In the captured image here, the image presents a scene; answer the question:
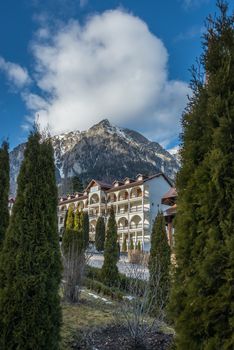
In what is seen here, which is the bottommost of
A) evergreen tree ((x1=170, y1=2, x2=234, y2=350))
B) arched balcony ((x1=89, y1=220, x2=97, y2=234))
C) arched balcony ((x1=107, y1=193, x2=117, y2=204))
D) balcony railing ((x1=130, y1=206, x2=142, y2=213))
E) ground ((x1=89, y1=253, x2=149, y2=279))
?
ground ((x1=89, y1=253, x2=149, y2=279))

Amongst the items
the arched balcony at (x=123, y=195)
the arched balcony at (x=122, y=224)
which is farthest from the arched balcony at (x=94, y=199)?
the arched balcony at (x=122, y=224)

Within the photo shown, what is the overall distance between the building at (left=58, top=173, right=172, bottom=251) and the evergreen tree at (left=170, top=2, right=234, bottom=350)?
4205 cm

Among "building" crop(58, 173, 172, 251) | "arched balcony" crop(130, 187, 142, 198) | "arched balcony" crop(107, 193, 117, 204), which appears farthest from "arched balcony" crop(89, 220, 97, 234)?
"arched balcony" crop(130, 187, 142, 198)

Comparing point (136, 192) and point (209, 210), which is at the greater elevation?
point (136, 192)

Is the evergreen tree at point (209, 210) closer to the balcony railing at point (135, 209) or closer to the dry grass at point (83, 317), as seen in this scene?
the dry grass at point (83, 317)

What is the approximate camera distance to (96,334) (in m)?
7.16

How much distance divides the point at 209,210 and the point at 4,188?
7.67m

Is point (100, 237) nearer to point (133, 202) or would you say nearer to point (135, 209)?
point (135, 209)

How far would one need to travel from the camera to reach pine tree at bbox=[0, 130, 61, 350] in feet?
15.5

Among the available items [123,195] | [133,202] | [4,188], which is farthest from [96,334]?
[123,195]

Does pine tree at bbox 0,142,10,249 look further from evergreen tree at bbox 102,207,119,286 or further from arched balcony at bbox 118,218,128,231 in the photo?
arched balcony at bbox 118,218,128,231

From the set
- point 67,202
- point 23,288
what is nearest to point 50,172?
point 23,288

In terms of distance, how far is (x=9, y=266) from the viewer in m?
4.99

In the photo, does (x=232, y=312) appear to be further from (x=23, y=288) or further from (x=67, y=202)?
(x=67, y=202)
